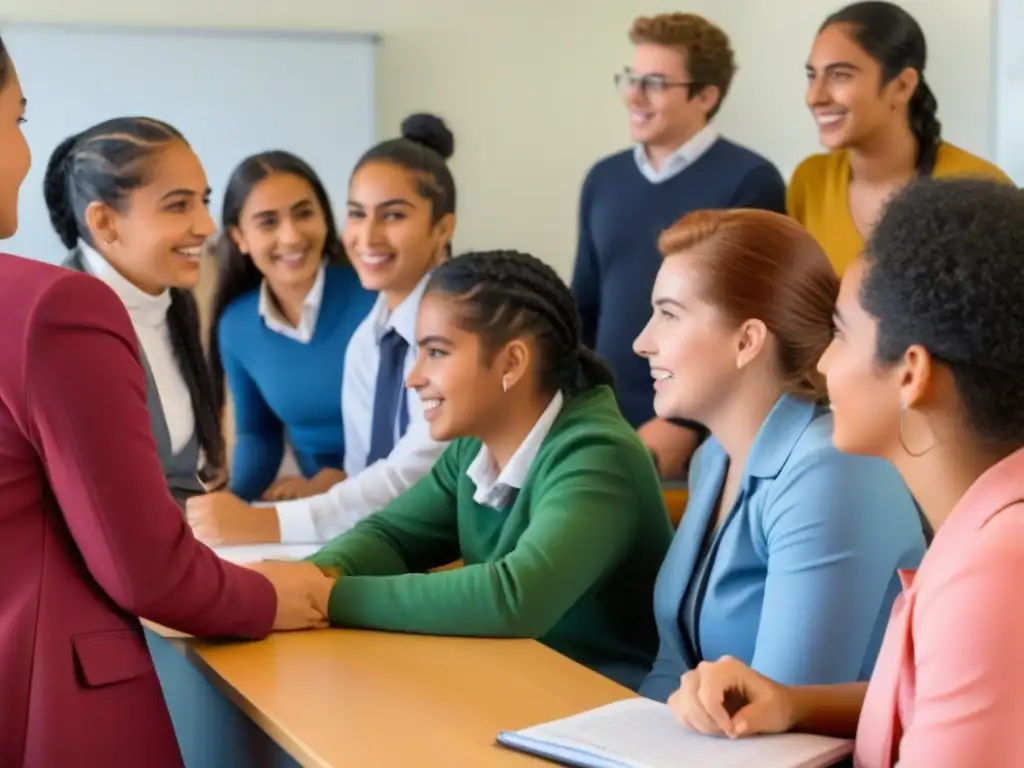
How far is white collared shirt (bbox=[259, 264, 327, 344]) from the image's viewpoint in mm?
2672

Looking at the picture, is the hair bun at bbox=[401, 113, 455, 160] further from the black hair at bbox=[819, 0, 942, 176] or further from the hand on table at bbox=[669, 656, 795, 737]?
the hand on table at bbox=[669, 656, 795, 737]

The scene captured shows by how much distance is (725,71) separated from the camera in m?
2.98

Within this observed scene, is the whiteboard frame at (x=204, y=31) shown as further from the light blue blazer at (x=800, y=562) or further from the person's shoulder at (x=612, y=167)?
the light blue blazer at (x=800, y=562)

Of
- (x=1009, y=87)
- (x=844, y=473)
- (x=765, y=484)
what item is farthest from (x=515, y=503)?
(x=1009, y=87)

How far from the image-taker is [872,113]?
8.59 feet

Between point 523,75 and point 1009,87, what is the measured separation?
1749 mm

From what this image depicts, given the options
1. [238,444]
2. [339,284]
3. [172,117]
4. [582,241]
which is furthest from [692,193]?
[172,117]

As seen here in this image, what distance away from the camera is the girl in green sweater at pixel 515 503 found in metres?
1.60

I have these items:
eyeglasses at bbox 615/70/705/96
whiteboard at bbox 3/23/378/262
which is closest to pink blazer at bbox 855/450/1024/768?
eyeglasses at bbox 615/70/705/96

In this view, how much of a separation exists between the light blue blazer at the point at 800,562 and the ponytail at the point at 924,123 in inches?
51.9

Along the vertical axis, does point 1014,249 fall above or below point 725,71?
below

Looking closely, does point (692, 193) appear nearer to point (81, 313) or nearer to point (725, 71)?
point (725, 71)

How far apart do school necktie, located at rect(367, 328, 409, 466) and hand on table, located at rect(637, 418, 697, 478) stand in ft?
1.60

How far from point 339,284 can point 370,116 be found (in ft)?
4.83
